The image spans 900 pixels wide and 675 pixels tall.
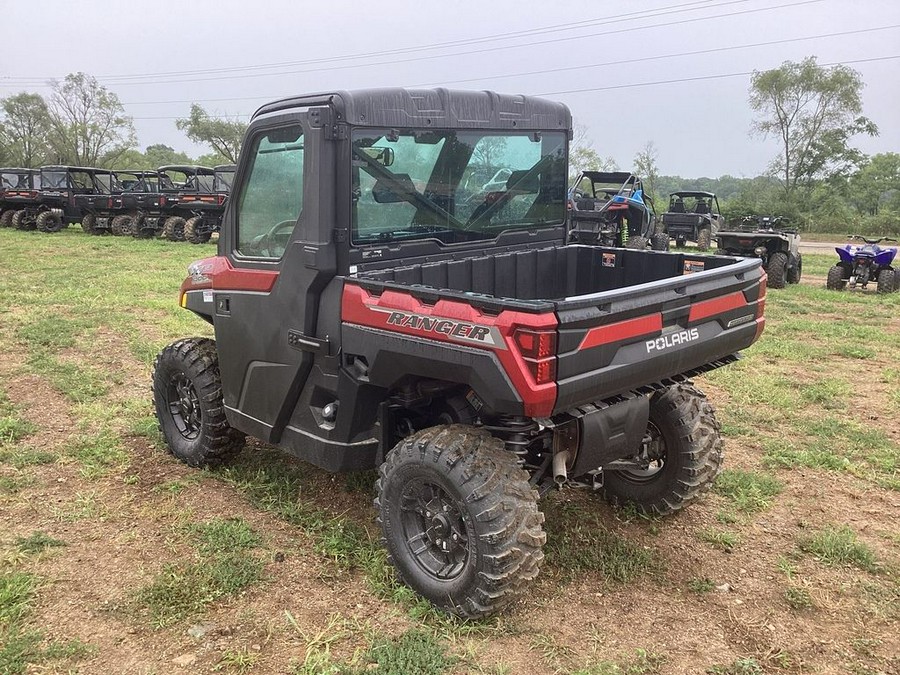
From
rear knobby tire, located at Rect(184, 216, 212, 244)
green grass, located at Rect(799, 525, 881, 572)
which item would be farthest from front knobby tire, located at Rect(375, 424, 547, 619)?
rear knobby tire, located at Rect(184, 216, 212, 244)

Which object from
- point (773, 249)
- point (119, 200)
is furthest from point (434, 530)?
point (119, 200)

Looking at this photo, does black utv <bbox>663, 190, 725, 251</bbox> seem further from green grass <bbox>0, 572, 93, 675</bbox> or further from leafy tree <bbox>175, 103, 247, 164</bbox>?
leafy tree <bbox>175, 103, 247, 164</bbox>

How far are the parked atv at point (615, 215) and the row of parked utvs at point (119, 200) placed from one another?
31.0ft

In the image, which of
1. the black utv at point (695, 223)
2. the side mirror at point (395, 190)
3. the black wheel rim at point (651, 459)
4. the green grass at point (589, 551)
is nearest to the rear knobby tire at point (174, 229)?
the black utv at point (695, 223)

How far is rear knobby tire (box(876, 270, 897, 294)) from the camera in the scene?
12242 mm

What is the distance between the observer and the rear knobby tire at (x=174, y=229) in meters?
20.4

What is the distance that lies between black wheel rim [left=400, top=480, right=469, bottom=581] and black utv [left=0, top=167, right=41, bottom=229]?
79.4ft

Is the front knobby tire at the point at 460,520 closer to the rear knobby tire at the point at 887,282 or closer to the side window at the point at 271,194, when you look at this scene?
the side window at the point at 271,194

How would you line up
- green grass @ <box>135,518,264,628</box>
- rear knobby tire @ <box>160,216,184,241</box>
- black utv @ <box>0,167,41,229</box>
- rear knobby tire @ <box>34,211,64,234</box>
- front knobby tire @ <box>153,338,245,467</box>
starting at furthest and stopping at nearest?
black utv @ <box>0,167,41,229</box>, rear knobby tire @ <box>34,211,64,234</box>, rear knobby tire @ <box>160,216,184,241</box>, front knobby tire @ <box>153,338,245,467</box>, green grass @ <box>135,518,264,628</box>

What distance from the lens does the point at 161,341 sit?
802cm

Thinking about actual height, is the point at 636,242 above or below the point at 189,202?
below

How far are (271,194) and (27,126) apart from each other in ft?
199

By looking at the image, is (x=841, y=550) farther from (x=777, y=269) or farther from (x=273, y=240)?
(x=777, y=269)

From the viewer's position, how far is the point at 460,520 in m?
3.21
